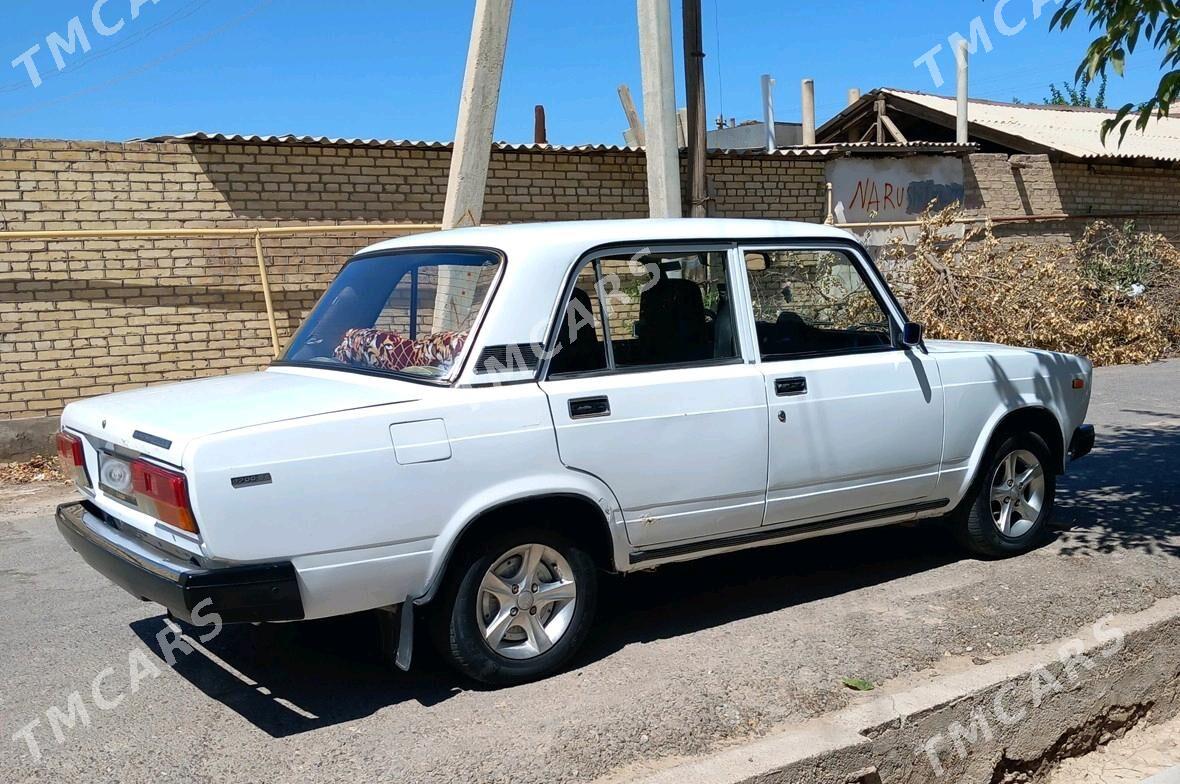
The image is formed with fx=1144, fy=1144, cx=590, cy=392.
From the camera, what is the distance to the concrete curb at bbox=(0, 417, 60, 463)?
9.29 metres

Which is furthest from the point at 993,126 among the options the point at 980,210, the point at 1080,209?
the point at 980,210

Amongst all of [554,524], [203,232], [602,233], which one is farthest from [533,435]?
[203,232]

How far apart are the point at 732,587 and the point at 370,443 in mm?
2351

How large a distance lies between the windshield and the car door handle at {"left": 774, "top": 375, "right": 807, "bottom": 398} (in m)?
1.30

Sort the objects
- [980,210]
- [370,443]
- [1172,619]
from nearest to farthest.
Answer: [370,443], [1172,619], [980,210]

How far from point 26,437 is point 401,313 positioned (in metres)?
6.03

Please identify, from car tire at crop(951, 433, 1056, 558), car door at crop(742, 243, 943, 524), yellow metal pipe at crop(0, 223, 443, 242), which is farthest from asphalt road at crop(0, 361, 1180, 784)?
yellow metal pipe at crop(0, 223, 443, 242)

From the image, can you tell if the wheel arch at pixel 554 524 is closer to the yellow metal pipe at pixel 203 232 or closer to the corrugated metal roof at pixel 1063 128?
the yellow metal pipe at pixel 203 232

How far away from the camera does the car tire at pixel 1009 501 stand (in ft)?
18.6

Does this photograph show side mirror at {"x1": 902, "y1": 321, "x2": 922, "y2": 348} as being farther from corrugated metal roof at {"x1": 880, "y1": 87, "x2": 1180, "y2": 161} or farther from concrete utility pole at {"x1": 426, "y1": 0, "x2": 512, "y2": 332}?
corrugated metal roof at {"x1": 880, "y1": 87, "x2": 1180, "y2": 161}

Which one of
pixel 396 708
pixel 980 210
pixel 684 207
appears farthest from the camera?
pixel 980 210

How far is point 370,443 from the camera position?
3.85m

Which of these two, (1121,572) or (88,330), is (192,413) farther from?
(88,330)

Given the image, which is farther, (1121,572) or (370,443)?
(1121,572)
